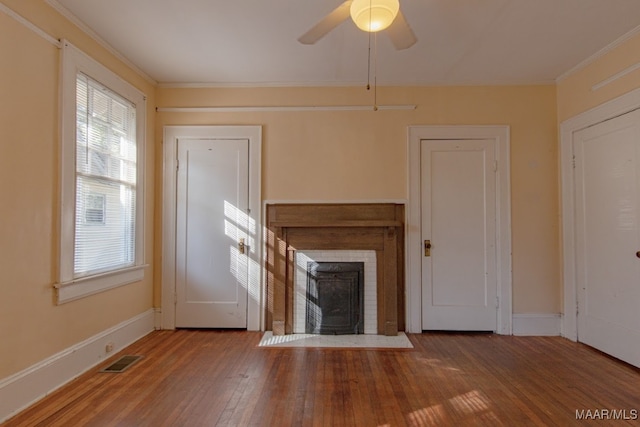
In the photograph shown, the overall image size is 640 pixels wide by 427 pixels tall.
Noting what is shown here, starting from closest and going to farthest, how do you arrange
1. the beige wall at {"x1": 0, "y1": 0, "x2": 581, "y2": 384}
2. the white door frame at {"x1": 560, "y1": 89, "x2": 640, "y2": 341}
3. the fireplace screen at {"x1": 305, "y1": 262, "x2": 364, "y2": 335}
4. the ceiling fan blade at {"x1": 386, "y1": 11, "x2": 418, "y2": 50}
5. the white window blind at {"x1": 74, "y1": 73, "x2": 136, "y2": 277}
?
the ceiling fan blade at {"x1": 386, "y1": 11, "x2": 418, "y2": 50} < the white window blind at {"x1": 74, "y1": 73, "x2": 136, "y2": 277} < the white door frame at {"x1": 560, "y1": 89, "x2": 640, "y2": 341} < the fireplace screen at {"x1": 305, "y1": 262, "x2": 364, "y2": 335} < the beige wall at {"x1": 0, "y1": 0, "x2": 581, "y2": 384}

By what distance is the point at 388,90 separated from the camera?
147 inches

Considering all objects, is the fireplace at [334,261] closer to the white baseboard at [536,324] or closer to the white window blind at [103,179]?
the white baseboard at [536,324]

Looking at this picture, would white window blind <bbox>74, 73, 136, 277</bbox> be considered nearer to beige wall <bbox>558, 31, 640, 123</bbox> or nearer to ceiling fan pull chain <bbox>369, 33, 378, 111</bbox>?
ceiling fan pull chain <bbox>369, 33, 378, 111</bbox>

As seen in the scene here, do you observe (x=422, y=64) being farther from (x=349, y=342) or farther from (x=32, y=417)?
(x=32, y=417)

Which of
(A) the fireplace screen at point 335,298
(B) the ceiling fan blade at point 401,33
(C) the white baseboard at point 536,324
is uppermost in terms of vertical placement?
(B) the ceiling fan blade at point 401,33

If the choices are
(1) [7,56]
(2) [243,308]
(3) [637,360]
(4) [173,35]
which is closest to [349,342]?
(2) [243,308]

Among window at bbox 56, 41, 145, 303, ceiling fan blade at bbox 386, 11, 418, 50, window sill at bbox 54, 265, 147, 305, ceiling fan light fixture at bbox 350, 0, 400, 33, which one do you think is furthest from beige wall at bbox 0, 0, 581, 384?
ceiling fan light fixture at bbox 350, 0, 400, 33

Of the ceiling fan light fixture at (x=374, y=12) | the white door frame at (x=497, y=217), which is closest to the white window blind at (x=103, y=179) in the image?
the ceiling fan light fixture at (x=374, y=12)

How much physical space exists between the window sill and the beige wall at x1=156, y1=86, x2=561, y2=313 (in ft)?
1.48

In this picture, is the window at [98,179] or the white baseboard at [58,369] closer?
the white baseboard at [58,369]

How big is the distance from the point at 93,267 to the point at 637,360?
4.46m

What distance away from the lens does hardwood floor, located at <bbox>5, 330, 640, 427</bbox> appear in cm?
208

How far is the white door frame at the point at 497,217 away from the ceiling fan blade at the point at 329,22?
1.98 meters

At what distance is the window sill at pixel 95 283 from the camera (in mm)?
2469
